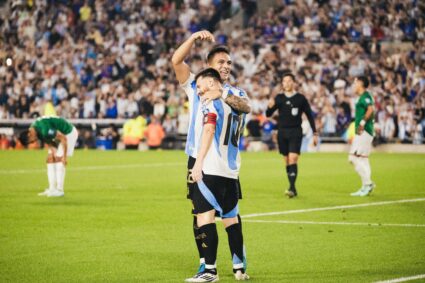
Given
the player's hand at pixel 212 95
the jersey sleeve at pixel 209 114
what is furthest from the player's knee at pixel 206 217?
the player's hand at pixel 212 95

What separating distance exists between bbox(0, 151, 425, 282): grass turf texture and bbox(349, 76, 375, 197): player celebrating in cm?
41

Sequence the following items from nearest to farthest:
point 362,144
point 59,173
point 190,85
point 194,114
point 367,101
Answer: point 194,114, point 190,85, point 59,173, point 367,101, point 362,144

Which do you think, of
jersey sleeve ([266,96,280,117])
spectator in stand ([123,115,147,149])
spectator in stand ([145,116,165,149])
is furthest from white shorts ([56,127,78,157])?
spectator in stand ([145,116,165,149])

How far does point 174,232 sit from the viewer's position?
13039 mm

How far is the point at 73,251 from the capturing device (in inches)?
442

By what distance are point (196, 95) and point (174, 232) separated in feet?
11.9

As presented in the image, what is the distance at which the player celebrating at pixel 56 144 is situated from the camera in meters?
17.8

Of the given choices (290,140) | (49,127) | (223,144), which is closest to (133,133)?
(290,140)

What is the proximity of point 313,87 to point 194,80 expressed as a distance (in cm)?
2849

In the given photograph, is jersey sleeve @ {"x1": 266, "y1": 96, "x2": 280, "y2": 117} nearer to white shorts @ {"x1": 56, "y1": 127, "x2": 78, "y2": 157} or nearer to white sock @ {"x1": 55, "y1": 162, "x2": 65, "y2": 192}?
white shorts @ {"x1": 56, "y1": 127, "x2": 78, "y2": 157}

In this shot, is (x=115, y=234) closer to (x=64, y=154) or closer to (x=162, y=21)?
(x=64, y=154)

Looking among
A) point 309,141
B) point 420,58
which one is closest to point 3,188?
point 309,141

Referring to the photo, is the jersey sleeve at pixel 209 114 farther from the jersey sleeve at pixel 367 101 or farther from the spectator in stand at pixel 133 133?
the spectator in stand at pixel 133 133

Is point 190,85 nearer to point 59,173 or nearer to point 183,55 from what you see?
point 183,55
